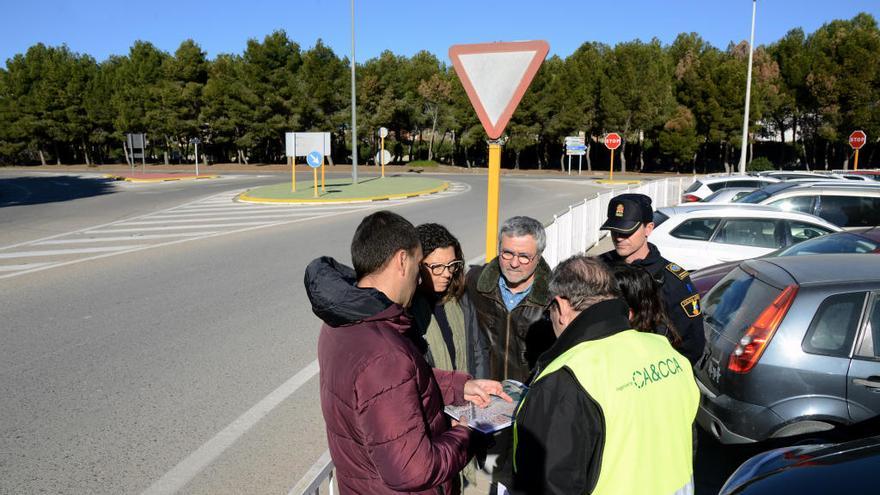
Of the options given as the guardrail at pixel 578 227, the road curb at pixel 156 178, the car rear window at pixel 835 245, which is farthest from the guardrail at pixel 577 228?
the road curb at pixel 156 178

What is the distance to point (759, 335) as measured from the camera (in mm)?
3926

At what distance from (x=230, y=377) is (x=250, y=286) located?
3.74 meters

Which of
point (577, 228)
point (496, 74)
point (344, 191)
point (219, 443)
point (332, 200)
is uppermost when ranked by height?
point (496, 74)

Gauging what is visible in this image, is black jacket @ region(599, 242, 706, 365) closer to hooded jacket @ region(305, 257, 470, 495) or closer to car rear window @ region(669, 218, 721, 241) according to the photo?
hooded jacket @ region(305, 257, 470, 495)

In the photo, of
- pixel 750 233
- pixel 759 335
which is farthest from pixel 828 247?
pixel 759 335

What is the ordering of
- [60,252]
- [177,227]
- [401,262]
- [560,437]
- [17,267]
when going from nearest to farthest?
[560,437], [401,262], [17,267], [60,252], [177,227]

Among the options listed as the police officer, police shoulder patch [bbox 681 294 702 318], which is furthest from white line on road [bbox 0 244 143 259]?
police shoulder patch [bbox 681 294 702 318]

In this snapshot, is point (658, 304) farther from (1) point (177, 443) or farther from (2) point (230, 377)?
(2) point (230, 377)

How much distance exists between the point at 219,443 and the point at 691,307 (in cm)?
333

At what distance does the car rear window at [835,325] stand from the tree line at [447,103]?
4450cm

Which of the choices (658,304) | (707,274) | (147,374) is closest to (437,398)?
(658,304)

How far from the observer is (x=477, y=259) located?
11.4 meters

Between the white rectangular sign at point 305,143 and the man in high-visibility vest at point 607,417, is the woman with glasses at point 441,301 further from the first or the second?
the white rectangular sign at point 305,143

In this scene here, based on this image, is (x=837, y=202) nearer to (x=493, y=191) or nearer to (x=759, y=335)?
(x=759, y=335)
